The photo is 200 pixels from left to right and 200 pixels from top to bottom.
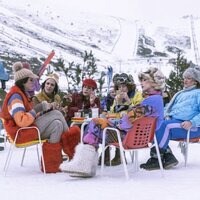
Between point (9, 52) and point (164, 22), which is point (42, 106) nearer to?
point (9, 52)

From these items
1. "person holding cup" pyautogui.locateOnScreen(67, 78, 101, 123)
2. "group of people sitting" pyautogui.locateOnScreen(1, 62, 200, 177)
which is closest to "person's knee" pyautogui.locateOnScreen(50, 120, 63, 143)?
"group of people sitting" pyautogui.locateOnScreen(1, 62, 200, 177)

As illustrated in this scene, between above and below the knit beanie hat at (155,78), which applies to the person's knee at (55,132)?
below

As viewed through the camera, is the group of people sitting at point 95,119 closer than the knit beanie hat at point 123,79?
Yes

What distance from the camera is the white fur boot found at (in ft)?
13.4

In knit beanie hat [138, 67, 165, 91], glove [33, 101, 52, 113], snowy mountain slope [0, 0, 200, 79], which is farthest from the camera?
snowy mountain slope [0, 0, 200, 79]

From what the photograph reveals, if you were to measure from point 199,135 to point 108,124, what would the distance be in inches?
50.1

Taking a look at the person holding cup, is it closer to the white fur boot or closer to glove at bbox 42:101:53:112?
glove at bbox 42:101:53:112

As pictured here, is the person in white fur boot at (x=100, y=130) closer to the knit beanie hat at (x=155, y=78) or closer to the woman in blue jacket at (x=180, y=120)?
the knit beanie hat at (x=155, y=78)

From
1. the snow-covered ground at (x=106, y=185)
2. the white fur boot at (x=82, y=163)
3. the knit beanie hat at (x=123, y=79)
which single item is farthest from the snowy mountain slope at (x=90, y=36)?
the white fur boot at (x=82, y=163)

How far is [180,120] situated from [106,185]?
1.49 metres

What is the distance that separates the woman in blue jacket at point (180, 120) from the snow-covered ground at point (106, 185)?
16cm

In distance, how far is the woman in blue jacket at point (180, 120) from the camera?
192 inches

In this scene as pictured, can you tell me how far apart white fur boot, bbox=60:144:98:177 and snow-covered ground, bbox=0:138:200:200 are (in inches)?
2.9

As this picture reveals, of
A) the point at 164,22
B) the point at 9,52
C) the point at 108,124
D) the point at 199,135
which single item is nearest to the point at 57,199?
the point at 108,124
